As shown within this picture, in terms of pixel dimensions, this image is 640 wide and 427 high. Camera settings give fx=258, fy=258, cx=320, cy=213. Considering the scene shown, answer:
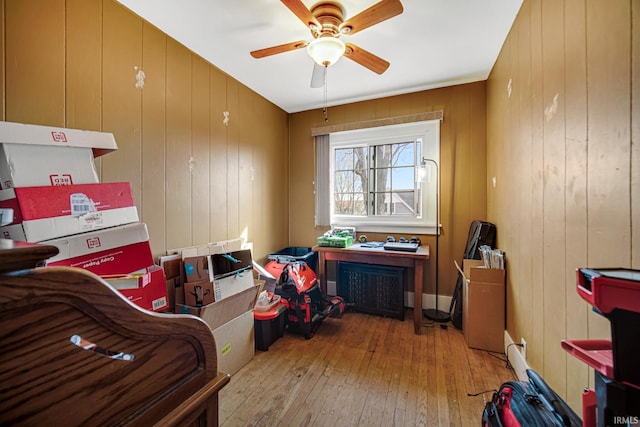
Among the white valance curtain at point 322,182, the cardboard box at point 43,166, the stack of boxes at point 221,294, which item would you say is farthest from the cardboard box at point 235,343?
the white valance curtain at point 322,182

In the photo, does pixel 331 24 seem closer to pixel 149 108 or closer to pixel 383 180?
pixel 149 108

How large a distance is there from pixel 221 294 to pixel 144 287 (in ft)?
1.84

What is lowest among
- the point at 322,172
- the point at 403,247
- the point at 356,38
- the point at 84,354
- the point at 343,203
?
the point at 403,247

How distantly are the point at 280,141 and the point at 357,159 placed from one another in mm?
1052

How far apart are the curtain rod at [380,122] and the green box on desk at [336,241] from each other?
1.40 metres

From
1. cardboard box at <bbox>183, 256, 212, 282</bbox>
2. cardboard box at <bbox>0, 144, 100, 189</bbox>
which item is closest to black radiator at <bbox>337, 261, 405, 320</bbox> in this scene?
cardboard box at <bbox>183, 256, 212, 282</bbox>

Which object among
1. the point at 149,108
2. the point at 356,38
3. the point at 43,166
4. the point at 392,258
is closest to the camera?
the point at 43,166

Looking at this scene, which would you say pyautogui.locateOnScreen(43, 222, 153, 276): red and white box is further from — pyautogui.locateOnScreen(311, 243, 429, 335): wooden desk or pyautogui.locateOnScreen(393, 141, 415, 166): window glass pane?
pyautogui.locateOnScreen(393, 141, 415, 166): window glass pane

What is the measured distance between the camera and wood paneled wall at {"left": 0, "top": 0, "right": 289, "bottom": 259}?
135 centimetres

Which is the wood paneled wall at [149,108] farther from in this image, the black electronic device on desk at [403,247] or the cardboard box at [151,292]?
the black electronic device on desk at [403,247]

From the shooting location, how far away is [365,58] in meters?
1.91

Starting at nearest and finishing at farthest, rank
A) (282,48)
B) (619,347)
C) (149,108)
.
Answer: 1. (619,347)
2. (282,48)
3. (149,108)

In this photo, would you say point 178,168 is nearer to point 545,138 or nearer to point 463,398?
point 545,138

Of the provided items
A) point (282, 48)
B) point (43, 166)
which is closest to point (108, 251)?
point (43, 166)
